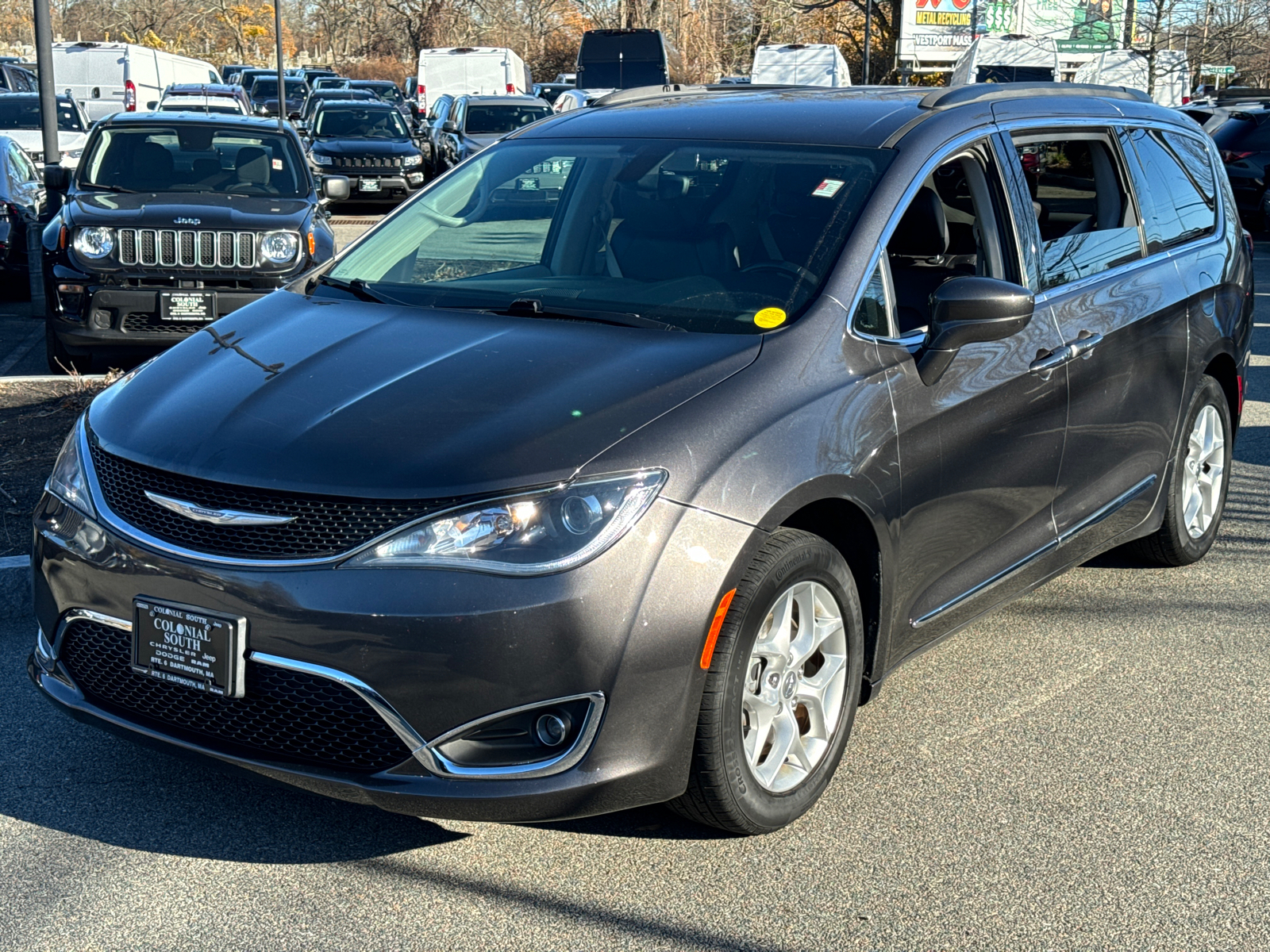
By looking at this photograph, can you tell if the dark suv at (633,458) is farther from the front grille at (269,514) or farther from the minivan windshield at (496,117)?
the minivan windshield at (496,117)

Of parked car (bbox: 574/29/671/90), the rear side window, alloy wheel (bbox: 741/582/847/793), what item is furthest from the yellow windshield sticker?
parked car (bbox: 574/29/671/90)

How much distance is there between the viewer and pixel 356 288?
451 centimetres

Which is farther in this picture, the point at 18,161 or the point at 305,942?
the point at 18,161

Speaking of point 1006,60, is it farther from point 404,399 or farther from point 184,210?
point 404,399

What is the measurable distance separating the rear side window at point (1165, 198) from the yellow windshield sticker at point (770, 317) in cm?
204

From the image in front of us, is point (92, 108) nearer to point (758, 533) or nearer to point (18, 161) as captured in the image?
point (18, 161)

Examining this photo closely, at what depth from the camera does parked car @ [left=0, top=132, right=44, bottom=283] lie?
12555 mm

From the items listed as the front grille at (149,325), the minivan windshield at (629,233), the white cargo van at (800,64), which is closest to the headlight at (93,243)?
the front grille at (149,325)

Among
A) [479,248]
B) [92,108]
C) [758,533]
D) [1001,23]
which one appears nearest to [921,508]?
[758,533]

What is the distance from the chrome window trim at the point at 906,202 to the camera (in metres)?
3.85

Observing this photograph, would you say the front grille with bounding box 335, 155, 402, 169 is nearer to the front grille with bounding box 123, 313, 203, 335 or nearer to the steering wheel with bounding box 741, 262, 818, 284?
the front grille with bounding box 123, 313, 203, 335

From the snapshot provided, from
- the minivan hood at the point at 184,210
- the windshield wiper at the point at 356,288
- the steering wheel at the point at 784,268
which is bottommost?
the minivan hood at the point at 184,210

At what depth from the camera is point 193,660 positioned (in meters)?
3.24

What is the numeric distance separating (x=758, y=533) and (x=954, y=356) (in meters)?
1.05
